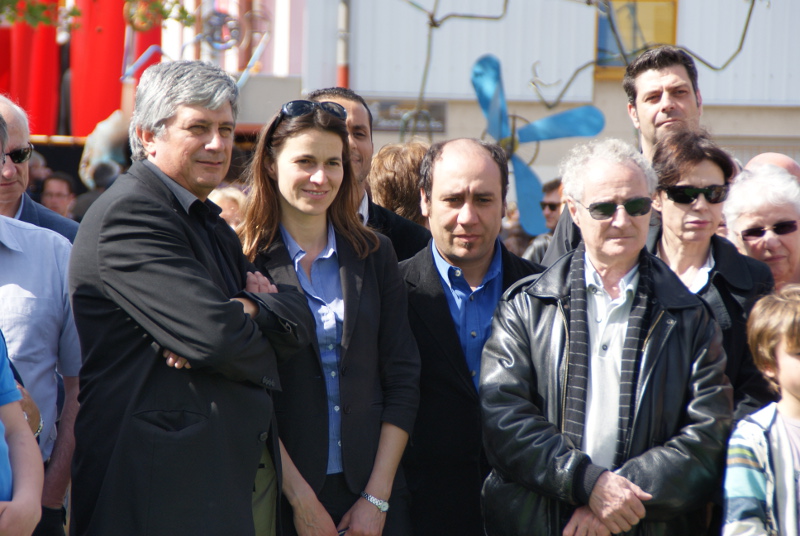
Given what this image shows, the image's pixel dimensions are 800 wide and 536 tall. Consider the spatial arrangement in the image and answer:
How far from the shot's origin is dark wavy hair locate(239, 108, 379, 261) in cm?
312

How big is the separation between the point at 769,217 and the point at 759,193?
4.0 inches

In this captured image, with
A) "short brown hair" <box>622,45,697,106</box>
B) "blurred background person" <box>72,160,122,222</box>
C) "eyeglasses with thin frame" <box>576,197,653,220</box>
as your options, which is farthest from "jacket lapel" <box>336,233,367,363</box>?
"blurred background person" <box>72,160,122,222</box>

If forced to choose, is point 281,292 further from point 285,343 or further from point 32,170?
point 32,170

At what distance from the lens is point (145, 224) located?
2547 mm

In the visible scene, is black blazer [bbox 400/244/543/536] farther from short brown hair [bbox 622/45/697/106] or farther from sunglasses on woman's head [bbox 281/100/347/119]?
short brown hair [bbox 622/45/697/106]

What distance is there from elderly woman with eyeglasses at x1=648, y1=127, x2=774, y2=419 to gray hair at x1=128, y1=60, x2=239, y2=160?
1.68 m

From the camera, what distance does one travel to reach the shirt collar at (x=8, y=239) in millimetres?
3047

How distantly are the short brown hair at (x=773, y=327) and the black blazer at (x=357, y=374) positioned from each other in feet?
3.70

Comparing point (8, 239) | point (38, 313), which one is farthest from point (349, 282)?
point (8, 239)

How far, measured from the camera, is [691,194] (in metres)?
3.28

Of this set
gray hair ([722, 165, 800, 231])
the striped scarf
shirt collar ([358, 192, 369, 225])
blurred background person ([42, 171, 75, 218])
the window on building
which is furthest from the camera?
the window on building

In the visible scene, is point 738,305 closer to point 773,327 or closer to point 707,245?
point 707,245

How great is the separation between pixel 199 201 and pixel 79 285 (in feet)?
1.45

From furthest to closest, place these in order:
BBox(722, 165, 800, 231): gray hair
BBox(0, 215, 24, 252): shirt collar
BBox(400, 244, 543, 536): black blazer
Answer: BBox(722, 165, 800, 231): gray hair < BBox(400, 244, 543, 536): black blazer < BBox(0, 215, 24, 252): shirt collar
